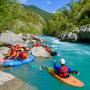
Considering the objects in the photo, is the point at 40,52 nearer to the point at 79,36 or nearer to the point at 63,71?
the point at 63,71

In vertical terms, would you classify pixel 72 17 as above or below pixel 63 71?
above

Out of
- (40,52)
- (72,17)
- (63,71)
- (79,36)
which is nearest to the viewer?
(63,71)

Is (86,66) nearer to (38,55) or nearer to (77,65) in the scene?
(77,65)

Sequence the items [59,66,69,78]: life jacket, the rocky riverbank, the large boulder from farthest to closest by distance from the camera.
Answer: the rocky riverbank, the large boulder, [59,66,69,78]: life jacket

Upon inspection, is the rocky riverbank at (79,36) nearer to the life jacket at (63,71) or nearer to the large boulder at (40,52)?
the large boulder at (40,52)

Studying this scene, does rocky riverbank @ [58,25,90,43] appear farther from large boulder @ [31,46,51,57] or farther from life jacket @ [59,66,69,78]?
life jacket @ [59,66,69,78]

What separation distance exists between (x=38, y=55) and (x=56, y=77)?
35.6 feet

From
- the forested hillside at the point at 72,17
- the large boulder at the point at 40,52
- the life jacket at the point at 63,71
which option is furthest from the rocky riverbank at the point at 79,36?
the life jacket at the point at 63,71

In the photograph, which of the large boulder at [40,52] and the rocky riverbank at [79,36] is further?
the rocky riverbank at [79,36]

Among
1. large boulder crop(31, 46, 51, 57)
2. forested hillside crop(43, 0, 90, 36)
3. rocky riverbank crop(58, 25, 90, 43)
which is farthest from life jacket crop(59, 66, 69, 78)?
forested hillside crop(43, 0, 90, 36)

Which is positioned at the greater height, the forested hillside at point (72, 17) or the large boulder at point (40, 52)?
the forested hillside at point (72, 17)

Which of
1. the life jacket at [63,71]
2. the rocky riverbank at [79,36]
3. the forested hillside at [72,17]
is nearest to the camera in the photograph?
the life jacket at [63,71]

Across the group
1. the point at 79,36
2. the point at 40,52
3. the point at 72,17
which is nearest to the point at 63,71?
the point at 40,52

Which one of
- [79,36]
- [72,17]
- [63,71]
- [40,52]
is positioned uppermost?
[72,17]
